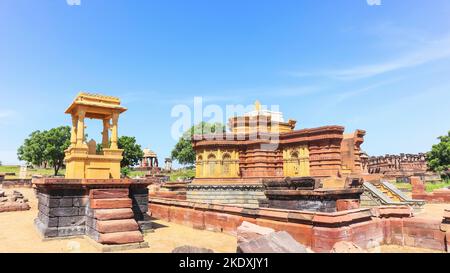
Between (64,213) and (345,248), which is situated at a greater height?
(64,213)

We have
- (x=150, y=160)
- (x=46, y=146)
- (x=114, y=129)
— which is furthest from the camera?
(x=150, y=160)

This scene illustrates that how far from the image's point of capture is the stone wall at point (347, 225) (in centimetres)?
563

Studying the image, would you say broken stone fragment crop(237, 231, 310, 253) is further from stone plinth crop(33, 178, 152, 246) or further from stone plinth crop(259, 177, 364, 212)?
stone plinth crop(33, 178, 152, 246)

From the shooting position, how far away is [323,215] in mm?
5719

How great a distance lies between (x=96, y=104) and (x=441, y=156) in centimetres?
4353

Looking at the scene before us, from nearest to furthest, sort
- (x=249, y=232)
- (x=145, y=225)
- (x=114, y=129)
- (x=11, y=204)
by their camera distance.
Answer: (x=249, y=232)
(x=145, y=225)
(x=114, y=129)
(x=11, y=204)

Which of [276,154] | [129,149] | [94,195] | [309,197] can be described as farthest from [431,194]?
[129,149]

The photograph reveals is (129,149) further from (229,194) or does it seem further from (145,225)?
(145,225)

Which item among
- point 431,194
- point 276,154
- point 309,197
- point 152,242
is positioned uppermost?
Result: point 276,154

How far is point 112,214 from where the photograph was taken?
712 cm

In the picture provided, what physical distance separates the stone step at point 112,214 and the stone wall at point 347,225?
8.26ft

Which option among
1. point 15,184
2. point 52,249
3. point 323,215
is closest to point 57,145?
point 15,184

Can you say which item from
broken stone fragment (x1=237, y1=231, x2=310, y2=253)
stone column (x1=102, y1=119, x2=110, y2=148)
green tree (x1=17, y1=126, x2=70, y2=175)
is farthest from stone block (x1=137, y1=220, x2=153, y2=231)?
green tree (x1=17, y1=126, x2=70, y2=175)
